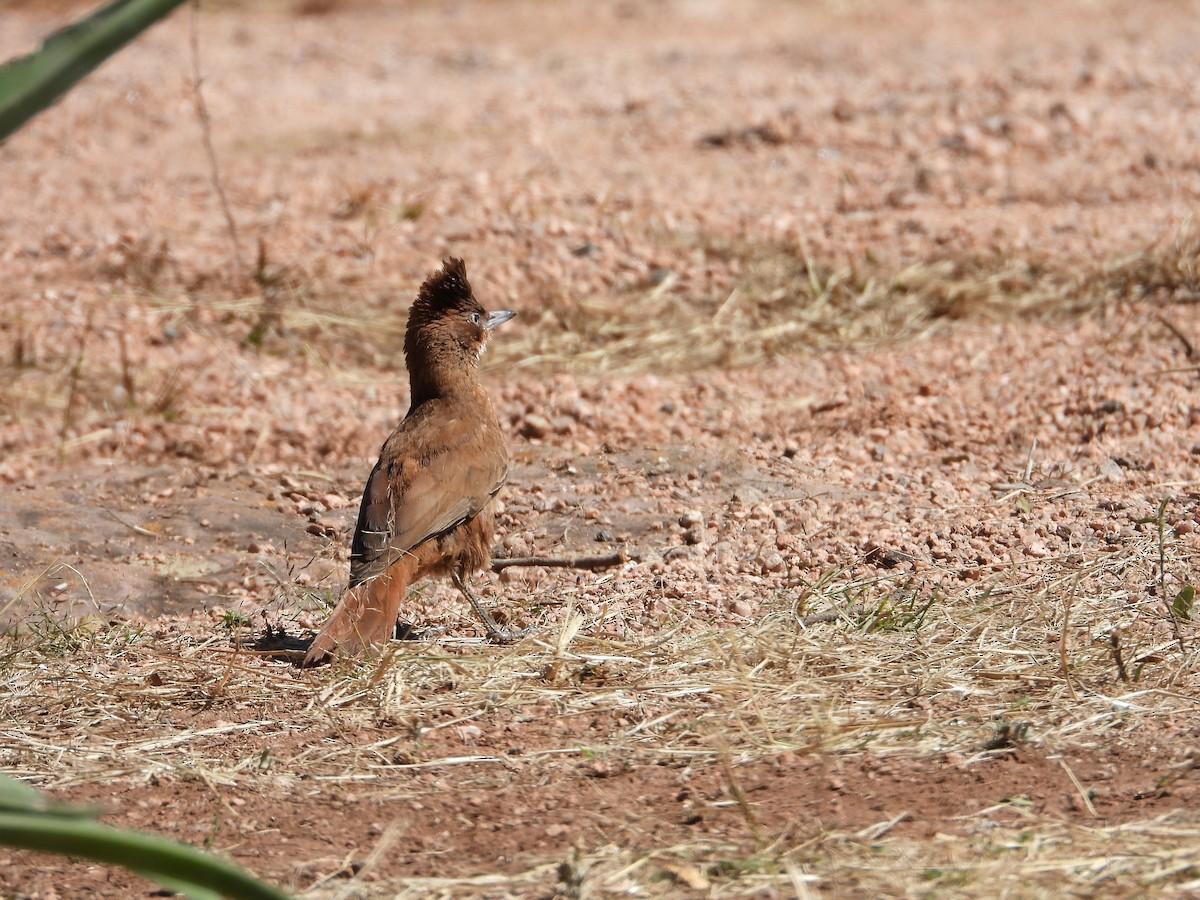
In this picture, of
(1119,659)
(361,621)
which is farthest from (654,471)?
(1119,659)

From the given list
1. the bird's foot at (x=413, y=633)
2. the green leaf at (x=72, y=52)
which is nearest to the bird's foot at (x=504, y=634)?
the bird's foot at (x=413, y=633)

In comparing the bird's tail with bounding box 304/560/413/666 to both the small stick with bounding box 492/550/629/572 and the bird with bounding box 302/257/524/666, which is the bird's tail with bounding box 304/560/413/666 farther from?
the small stick with bounding box 492/550/629/572

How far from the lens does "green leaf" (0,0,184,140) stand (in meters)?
2.63

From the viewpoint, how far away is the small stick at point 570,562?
5.43 m

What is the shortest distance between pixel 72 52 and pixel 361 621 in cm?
242

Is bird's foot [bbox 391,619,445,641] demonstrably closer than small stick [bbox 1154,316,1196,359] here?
Yes

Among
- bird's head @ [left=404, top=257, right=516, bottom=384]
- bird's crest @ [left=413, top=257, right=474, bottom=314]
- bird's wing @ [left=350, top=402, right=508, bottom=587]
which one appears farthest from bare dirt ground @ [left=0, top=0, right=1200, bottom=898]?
bird's crest @ [left=413, top=257, right=474, bottom=314]

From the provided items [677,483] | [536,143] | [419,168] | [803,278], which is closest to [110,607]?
[677,483]

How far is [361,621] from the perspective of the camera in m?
4.73

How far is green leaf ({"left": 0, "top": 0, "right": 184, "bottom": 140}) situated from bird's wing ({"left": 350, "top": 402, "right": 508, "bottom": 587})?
7.82ft

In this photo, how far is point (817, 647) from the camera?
448cm

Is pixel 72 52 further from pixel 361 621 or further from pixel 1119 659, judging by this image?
pixel 1119 659

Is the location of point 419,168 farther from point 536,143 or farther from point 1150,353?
point 1150,353

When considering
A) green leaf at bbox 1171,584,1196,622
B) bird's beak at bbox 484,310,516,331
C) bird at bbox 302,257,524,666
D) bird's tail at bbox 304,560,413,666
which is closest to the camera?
green leaf at bbox 1171,584,1196,622
